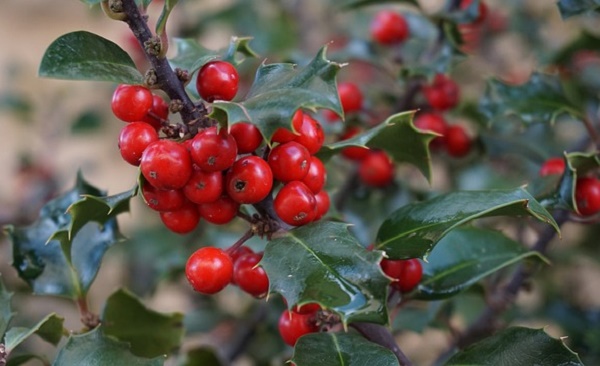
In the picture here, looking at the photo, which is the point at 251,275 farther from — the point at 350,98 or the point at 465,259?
the point at 350,98

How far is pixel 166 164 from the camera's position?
736 mm

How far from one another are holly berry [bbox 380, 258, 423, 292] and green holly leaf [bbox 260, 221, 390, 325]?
0.36ft

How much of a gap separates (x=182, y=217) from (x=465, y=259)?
45 cm

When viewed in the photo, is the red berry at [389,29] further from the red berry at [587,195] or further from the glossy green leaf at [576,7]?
the red berry at [587,195]

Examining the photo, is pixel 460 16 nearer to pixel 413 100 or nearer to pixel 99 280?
pixel 413 100

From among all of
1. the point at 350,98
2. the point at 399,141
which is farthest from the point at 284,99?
the point at 350,98

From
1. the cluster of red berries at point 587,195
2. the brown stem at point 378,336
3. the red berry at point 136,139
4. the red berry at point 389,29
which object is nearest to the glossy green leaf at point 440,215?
the brown stem at point 378,336

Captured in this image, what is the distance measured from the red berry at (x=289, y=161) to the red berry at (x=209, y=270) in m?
0.12

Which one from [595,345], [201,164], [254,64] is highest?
[201,164]

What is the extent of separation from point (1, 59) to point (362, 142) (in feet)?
9.02

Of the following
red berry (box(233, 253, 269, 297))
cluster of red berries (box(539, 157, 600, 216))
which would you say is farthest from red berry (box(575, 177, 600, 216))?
red berry (box(233, 253, 269, 297))

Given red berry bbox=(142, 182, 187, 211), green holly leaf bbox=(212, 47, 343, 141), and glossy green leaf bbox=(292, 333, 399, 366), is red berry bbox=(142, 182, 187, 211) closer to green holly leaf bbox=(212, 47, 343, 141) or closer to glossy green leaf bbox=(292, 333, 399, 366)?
green holly leaf bbox=(212, 47, 343, 141)

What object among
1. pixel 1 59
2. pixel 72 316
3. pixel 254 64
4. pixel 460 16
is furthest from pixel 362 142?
pixel 1 59

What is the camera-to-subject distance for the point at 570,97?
1.24 meters
